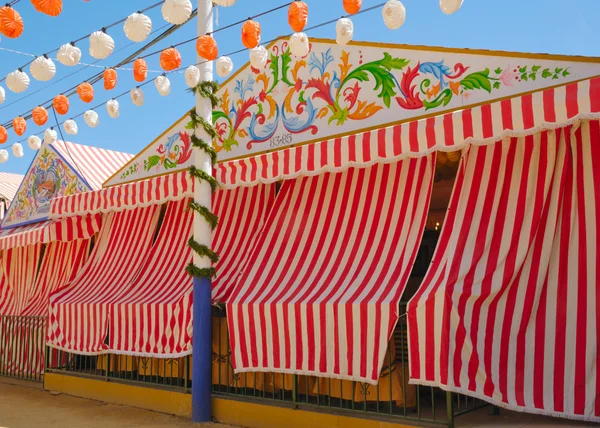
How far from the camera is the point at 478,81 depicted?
18.7 ft

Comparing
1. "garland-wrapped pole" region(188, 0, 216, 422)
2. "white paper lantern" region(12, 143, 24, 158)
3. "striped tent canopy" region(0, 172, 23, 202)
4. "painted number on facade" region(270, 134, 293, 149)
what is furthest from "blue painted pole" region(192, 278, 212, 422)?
"striped tent canopy" region(0, 172, 23, 202)

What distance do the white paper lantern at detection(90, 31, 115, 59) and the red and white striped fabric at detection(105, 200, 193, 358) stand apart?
7.70ft

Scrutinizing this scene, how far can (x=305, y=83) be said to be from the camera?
7.11 m

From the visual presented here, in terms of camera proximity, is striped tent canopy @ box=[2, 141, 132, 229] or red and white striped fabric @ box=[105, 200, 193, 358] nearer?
red and white striped fabric @ box=[105, 200, 193, 358]

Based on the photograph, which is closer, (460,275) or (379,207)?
(460,275)

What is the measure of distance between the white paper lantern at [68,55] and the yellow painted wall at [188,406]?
4.02m

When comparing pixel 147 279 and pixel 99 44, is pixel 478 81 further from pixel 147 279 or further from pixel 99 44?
pixel 147 279

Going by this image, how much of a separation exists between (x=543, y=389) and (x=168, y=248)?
16.6ft

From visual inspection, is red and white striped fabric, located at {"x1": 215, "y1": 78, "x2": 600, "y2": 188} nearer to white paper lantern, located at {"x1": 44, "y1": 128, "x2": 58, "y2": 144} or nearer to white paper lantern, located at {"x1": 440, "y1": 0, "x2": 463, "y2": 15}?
white paper lantern, located at {"x1": 440, "y1": 0, "x2": 463, "y2": 15}

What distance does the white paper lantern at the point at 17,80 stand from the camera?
23.3 feet

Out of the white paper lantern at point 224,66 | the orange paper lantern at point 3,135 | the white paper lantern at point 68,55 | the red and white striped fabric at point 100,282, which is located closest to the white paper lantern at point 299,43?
the white paper lantern at point 224,66

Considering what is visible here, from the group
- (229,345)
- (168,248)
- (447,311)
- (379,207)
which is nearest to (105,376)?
(168,248)

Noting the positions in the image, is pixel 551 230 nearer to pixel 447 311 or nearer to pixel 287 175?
pixel 447 311

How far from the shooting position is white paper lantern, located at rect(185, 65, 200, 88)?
676cm
